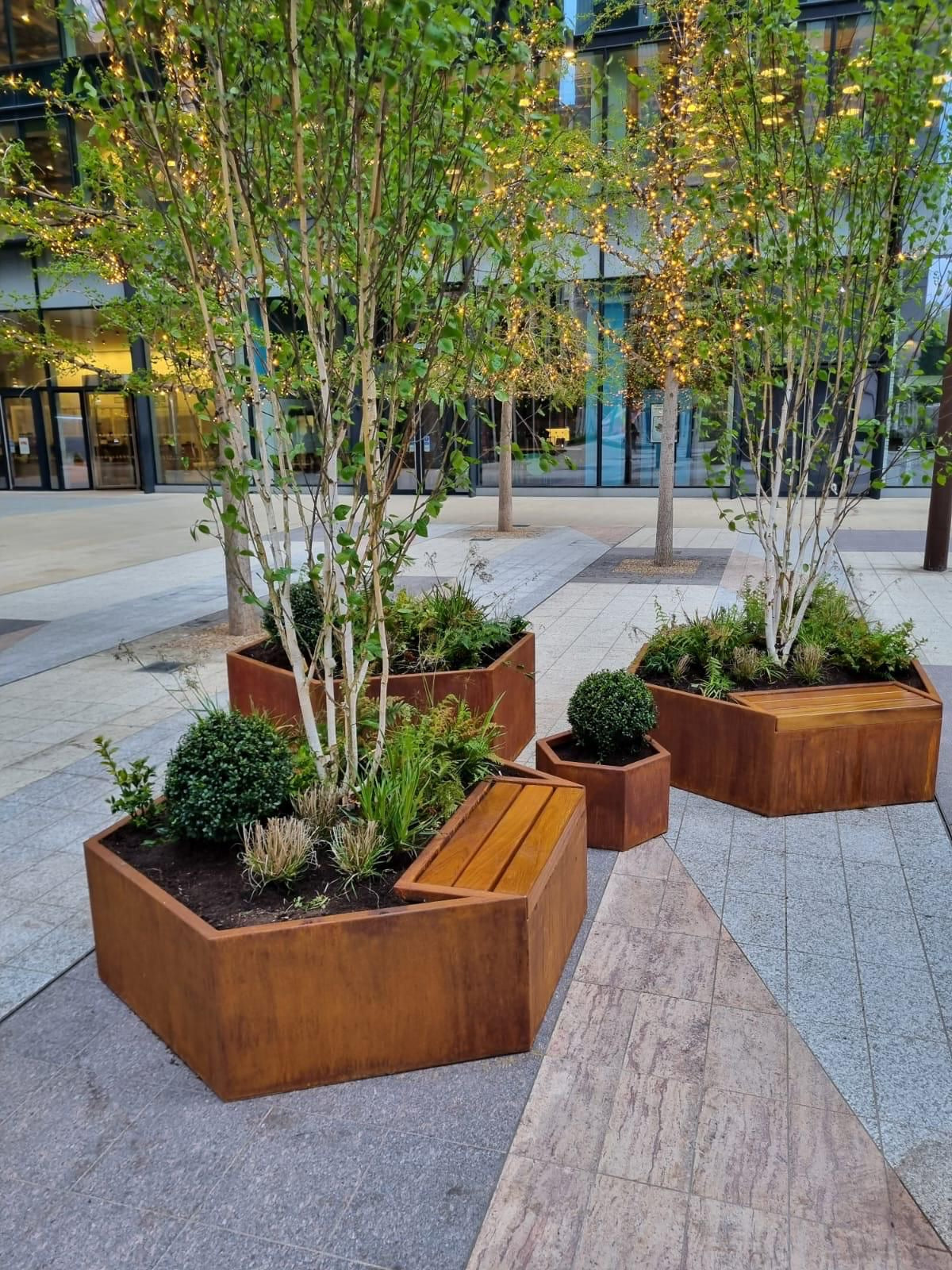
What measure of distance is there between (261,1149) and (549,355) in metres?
13.9

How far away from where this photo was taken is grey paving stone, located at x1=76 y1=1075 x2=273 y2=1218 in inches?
109

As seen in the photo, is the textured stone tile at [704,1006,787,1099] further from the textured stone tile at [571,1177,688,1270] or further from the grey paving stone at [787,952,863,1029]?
the textured stone tile at [571,1177,688,1270]

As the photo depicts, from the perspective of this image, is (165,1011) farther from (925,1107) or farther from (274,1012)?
(925,1107)

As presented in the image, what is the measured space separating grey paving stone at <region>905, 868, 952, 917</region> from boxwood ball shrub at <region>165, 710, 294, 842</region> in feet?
9.39

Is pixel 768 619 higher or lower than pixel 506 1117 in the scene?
higher

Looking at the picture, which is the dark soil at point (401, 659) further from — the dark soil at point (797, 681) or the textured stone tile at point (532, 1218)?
the textured stone tile at point (532, 1218)

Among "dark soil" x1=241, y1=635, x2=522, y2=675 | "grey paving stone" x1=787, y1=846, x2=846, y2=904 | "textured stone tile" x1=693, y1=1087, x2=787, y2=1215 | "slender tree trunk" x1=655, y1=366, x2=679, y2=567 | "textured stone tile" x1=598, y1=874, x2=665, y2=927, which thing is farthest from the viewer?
"slender tree trunk" x1=655, y1=366, x2=679, y2=567

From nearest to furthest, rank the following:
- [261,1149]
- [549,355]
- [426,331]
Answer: [261,1149]
[426,331]
[549,355]

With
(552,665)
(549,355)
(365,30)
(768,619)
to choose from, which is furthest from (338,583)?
(549,355)

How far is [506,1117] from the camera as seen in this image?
3.05 metres

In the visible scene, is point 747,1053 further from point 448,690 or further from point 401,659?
point 401,659

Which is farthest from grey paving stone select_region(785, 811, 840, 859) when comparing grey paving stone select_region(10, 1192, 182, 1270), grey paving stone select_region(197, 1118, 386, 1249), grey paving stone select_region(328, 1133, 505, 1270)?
grey paving stone select_region(10, 1192, 182, 1270)

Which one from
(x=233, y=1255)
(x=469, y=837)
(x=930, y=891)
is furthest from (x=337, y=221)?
(x=930, y=891)

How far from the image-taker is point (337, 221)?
3734 mm
